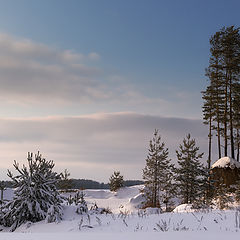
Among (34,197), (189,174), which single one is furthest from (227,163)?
(34,197)

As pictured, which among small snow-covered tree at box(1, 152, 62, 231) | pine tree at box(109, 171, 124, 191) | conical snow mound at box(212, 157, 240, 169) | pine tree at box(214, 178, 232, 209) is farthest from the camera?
pine tree at box(109, 171, 124, 191)

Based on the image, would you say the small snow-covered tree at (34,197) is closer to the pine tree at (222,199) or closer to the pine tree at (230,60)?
the pine tree at (222,199)

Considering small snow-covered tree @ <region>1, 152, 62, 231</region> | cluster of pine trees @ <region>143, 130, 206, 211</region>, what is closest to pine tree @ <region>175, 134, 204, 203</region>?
cluster of pine trees @ <region>143, 130, 206, 211</region>

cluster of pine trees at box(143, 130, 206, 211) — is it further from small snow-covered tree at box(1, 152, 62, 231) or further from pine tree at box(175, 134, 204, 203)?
small snow-covered tree at box(1, 152, 62, 231)

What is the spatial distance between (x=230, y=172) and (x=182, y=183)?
4479 mm

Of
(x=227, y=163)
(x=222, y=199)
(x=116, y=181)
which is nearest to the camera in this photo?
(x=222, y=199)

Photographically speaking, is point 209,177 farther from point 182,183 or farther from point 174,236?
point 174,236

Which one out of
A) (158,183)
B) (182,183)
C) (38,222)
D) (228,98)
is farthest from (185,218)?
(228,98)

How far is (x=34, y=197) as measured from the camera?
1021 cm

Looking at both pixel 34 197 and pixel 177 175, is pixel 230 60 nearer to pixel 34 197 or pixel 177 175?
pixel 177 175

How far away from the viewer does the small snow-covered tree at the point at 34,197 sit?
9.85 metres

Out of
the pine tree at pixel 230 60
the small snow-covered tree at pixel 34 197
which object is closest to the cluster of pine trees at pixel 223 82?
the pine tree at pixel 230 60

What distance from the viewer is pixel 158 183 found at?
2992 cm

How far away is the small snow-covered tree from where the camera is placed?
9852 mm
